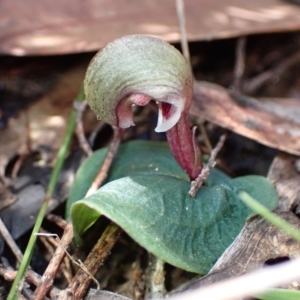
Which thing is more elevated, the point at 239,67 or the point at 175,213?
the point at 175,213

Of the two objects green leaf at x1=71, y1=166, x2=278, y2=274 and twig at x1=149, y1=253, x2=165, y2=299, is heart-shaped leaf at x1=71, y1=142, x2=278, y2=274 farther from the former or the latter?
twig at x1=149, y1=253, x2=165, y2=299

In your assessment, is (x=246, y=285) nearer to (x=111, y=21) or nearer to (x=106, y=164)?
(x=106, y=164)

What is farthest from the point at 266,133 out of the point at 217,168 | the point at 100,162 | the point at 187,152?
the point at 100,162

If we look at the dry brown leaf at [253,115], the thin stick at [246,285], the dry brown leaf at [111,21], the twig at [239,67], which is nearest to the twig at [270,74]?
the twig at [239,67]

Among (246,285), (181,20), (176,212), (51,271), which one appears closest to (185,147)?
(176,212)

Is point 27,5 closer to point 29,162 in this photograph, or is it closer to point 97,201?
point 29,162

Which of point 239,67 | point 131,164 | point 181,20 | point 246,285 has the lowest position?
point 239,67
